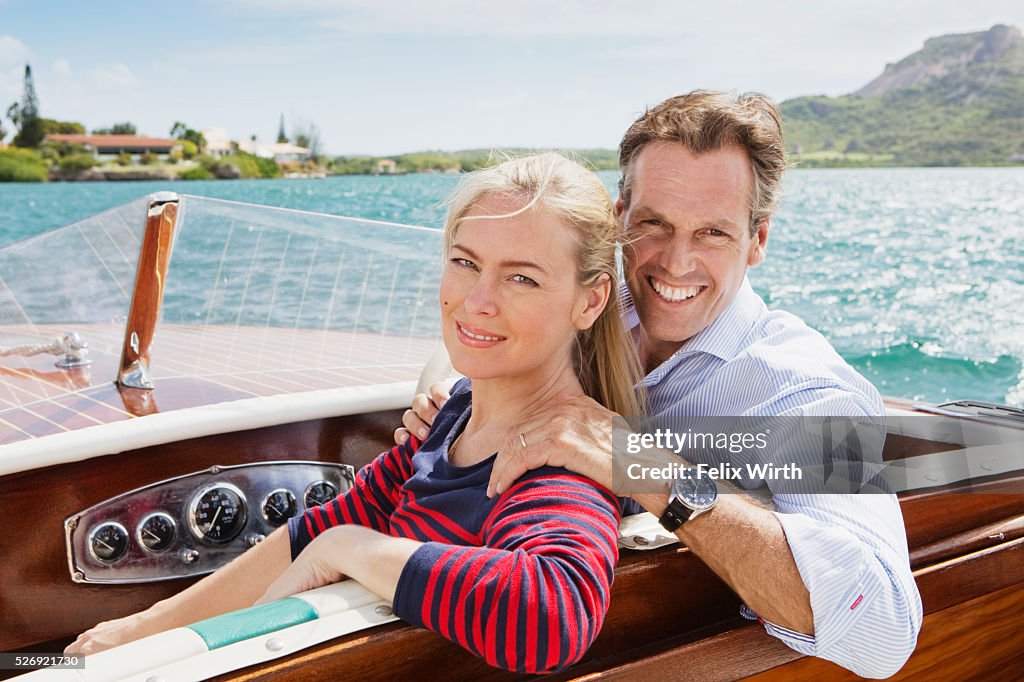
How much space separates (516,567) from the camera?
1.10 m

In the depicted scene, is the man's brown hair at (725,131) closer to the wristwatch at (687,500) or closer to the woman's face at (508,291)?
the woman's face at (508,291)

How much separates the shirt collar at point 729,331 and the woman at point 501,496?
0.19 m

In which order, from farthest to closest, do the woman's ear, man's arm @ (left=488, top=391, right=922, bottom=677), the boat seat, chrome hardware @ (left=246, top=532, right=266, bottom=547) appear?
chrome hardware @ (left=246, top=532, right=266, bottom=547)
the woman's ear
man's arm @ (left=488, top=391, right=922, bottom=677)
the boat seat

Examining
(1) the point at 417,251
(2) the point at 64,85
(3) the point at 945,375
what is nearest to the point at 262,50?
(2) the point at 64,85

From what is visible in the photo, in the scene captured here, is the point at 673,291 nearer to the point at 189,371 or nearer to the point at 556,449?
the point at 556,449

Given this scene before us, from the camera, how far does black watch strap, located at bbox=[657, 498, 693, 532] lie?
52.6 inches

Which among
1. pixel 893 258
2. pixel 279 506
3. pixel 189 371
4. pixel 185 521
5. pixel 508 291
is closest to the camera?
pixel 508 291

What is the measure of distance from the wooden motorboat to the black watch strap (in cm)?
9

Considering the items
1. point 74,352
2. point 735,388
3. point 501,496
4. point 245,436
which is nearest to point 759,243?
point 735,388

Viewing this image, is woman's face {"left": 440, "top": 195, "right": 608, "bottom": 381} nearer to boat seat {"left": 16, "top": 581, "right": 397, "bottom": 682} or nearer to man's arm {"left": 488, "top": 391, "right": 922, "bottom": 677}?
man's arm {"left": 488, "top": 391, "right": 922, "bottom": 677}

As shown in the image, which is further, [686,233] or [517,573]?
[686,233]

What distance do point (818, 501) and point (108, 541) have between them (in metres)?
1.44

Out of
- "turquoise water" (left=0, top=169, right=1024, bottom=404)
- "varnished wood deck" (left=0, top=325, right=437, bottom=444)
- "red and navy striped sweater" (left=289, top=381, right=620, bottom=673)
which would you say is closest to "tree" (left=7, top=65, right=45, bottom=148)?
"turquoise water" (left=0, top=169, right=1024, bottom=404)

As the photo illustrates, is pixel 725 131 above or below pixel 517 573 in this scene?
above
